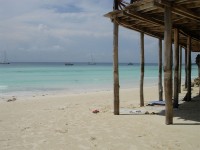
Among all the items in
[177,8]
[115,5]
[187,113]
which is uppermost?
[115,5]

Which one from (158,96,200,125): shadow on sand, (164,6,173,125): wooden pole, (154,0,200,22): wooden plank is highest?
(154,0,200,22): wooden plank

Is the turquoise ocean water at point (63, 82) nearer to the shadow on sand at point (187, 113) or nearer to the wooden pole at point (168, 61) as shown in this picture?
the shadow on sand at point (187, 113)

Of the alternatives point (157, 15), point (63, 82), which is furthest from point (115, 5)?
point (63, 82)

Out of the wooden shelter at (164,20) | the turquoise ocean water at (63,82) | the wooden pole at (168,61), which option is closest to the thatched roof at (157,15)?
the wooden shelter at (164,20)

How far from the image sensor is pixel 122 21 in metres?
10.7

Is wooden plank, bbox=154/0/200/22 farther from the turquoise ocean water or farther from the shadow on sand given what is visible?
the turquoise ocean water

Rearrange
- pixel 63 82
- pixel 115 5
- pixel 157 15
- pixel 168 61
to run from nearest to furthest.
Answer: pixel 168 61 < pixel 157 15 < pixel 115 5 < pixel 63 82

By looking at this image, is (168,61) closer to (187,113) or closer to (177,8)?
(177,8)

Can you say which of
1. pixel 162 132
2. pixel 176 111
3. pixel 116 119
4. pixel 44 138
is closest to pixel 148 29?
pixel 176 111

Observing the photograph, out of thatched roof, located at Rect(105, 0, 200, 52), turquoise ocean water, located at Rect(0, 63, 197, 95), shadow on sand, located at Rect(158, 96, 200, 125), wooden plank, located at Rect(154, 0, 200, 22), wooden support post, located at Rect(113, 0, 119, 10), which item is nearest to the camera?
wooden plank, located at Rect(154, 0, 200, 22)

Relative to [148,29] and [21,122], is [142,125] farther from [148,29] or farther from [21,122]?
[148,29]

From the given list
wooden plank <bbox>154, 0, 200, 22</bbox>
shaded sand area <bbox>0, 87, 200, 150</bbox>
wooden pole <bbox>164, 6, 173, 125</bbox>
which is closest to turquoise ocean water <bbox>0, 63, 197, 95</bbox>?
shaded sand area <bbox>0, 87, 200, 150</bbox>

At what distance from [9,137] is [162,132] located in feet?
12.5

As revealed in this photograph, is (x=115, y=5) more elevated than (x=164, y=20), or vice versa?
(x=115, y=5)
